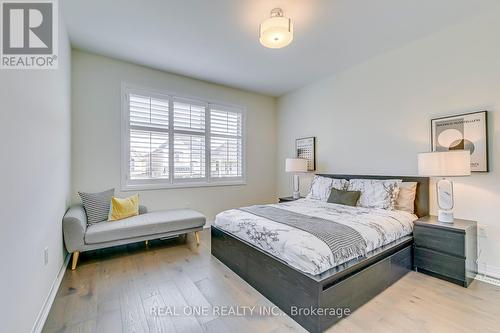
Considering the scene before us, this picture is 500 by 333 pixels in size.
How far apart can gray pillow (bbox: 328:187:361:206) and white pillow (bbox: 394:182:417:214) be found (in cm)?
48

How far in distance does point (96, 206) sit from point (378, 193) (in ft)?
12.4

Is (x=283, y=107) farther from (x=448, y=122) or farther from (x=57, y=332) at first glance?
(x=57, y=332)

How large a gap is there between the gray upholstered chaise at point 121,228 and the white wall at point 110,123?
1.52ft

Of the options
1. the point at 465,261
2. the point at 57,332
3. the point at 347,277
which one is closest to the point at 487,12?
the point at 465,261

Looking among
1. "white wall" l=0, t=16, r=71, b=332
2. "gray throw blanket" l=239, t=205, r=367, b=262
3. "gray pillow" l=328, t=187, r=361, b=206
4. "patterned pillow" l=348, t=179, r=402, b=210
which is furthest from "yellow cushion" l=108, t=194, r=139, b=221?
"patterned pillow" l=348, t=179, r=402, b=210

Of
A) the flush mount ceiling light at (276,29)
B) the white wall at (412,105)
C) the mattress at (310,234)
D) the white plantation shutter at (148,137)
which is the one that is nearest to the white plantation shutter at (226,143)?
the white plantation shutter at (148,137)

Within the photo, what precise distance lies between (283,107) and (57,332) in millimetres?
4872

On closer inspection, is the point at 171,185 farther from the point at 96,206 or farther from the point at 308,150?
the point at 308,150

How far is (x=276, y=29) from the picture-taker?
2.17 m

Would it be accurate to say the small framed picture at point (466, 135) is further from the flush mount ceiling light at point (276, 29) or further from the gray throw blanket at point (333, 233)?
the flush mount ceiling light at point (276, 29)

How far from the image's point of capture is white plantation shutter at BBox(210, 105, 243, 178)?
4.46 meters

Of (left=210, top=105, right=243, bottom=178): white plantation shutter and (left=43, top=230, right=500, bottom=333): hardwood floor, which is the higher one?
(left=210, top=105, right=243, bottom=178): white plantation shutter

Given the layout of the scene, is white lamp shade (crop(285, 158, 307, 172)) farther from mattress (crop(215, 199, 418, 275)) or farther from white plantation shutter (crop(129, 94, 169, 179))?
white plantation shutter (crop(129, 94, 169, 179))

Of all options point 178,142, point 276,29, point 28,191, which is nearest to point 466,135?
point 276,29
